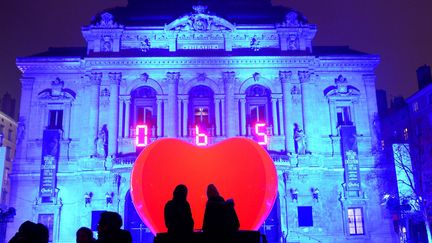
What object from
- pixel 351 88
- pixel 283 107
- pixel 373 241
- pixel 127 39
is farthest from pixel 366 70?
pixel 127 39

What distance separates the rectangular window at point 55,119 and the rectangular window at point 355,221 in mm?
23294

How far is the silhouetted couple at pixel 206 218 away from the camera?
8367mm

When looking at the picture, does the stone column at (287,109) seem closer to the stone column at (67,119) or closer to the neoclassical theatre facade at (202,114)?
the neoclassical theatre facade at (202,114)

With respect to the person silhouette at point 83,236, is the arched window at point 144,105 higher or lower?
higher

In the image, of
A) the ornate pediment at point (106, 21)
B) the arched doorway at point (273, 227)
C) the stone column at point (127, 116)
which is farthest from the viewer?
the ornate pediment at point (106, 21)

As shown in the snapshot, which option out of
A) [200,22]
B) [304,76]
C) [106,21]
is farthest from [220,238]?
[106,21]

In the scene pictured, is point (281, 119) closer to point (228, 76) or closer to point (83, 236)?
point (228, 76)

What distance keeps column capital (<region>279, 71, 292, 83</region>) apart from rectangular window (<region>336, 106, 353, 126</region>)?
4.85m

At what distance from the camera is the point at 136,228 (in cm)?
3191


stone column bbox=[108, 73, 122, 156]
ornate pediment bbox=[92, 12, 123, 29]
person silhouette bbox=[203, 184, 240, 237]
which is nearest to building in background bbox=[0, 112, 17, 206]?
ornate pediment bbox=[92, 12, 123, 29]

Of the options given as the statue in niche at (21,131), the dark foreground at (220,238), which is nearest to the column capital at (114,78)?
the statue in niche at (21,131)

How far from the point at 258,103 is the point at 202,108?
4.47 m

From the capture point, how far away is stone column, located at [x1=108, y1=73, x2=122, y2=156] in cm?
3330

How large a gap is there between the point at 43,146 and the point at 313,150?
807 inches
